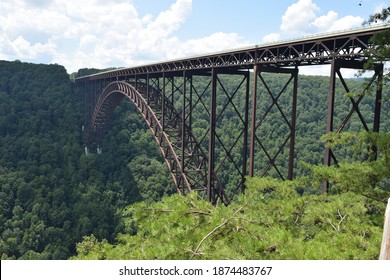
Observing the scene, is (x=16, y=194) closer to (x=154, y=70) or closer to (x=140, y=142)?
(x=140, y=142)

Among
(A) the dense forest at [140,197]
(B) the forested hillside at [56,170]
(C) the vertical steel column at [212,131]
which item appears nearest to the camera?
(A) the dense forest at [140,197]

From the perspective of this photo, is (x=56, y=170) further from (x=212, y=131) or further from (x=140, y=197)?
(x=212, y=131)

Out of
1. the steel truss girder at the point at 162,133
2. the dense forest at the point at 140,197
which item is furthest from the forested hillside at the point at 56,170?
the steel truss girder at the point at 162,133

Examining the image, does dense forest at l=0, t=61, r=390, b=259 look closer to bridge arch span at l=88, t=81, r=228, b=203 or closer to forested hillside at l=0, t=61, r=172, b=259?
forested hillside at l=0, t=61, r=172, b=259

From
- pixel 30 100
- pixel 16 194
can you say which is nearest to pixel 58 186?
pixel 16 194

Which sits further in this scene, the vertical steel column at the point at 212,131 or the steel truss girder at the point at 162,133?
the steel truss girder at the point at 162,133

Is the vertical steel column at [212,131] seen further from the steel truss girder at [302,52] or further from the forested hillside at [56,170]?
the forested hillside at [56,170]
